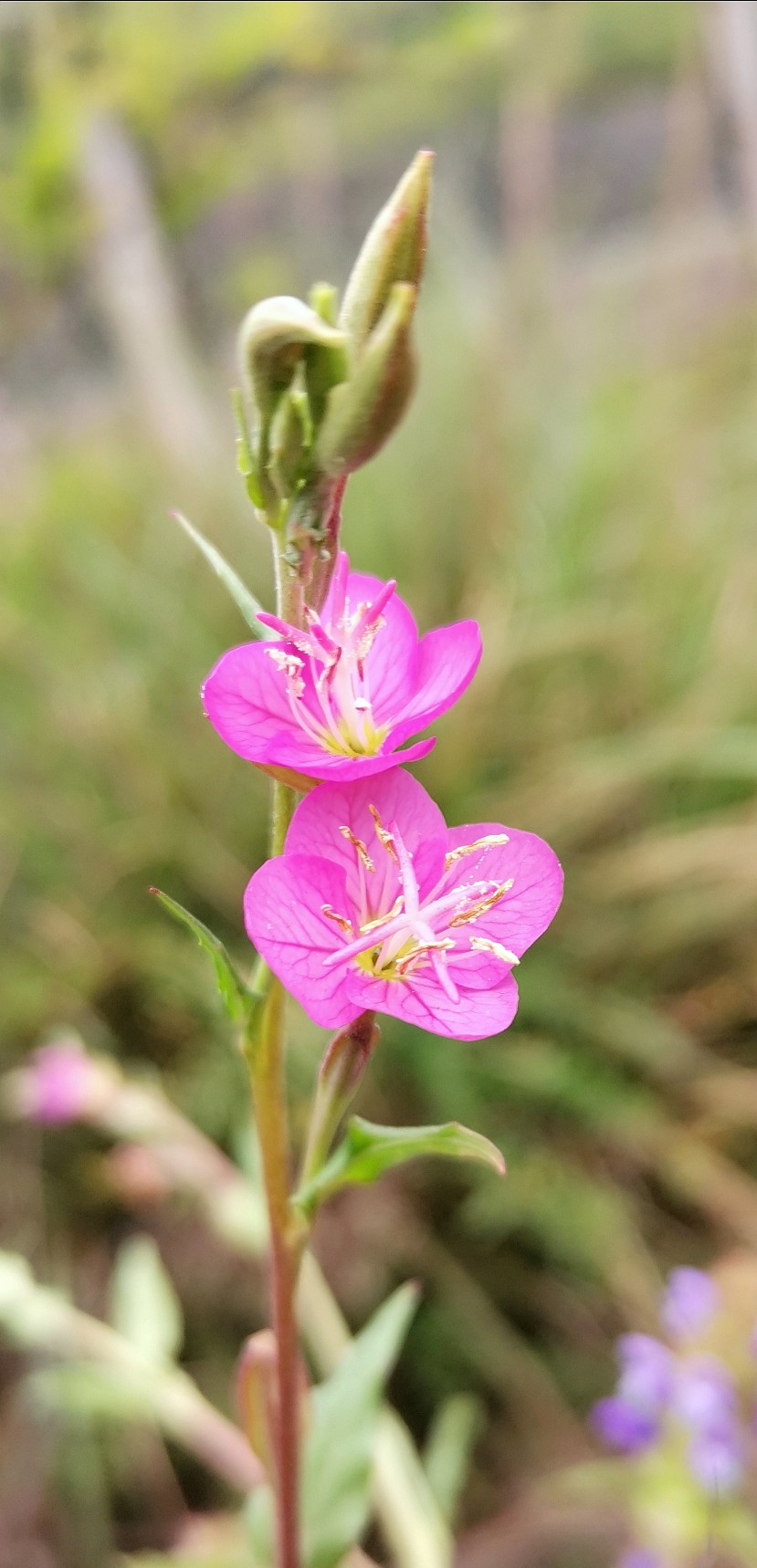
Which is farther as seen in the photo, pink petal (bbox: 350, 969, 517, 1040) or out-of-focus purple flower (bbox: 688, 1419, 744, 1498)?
out-of-focus purple flower (bbox: 688, 1419, 744, 1498)

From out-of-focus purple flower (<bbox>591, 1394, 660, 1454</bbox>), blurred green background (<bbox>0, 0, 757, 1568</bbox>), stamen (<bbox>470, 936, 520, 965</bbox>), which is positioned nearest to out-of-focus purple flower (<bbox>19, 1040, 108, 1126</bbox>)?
blurred green background (<bbox>0, 0, 757, 1568</bbox>)

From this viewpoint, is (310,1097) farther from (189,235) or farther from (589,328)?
(189,235)

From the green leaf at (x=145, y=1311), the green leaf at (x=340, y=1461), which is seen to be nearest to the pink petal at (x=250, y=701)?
the green leaf at (x=340, y=1461)

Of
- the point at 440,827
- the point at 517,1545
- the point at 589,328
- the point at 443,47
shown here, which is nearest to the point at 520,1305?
the point at 517,1545

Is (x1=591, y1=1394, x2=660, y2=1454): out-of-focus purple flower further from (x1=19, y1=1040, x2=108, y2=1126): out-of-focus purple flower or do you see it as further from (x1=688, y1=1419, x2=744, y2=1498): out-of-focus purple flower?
(x1=19, y1=1040, x2=108, y2=1126): out-of-focus purple flower

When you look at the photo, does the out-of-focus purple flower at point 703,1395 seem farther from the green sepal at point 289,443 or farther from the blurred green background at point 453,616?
the green sepal at point 289,443

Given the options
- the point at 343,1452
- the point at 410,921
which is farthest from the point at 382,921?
the point at 343,1452
